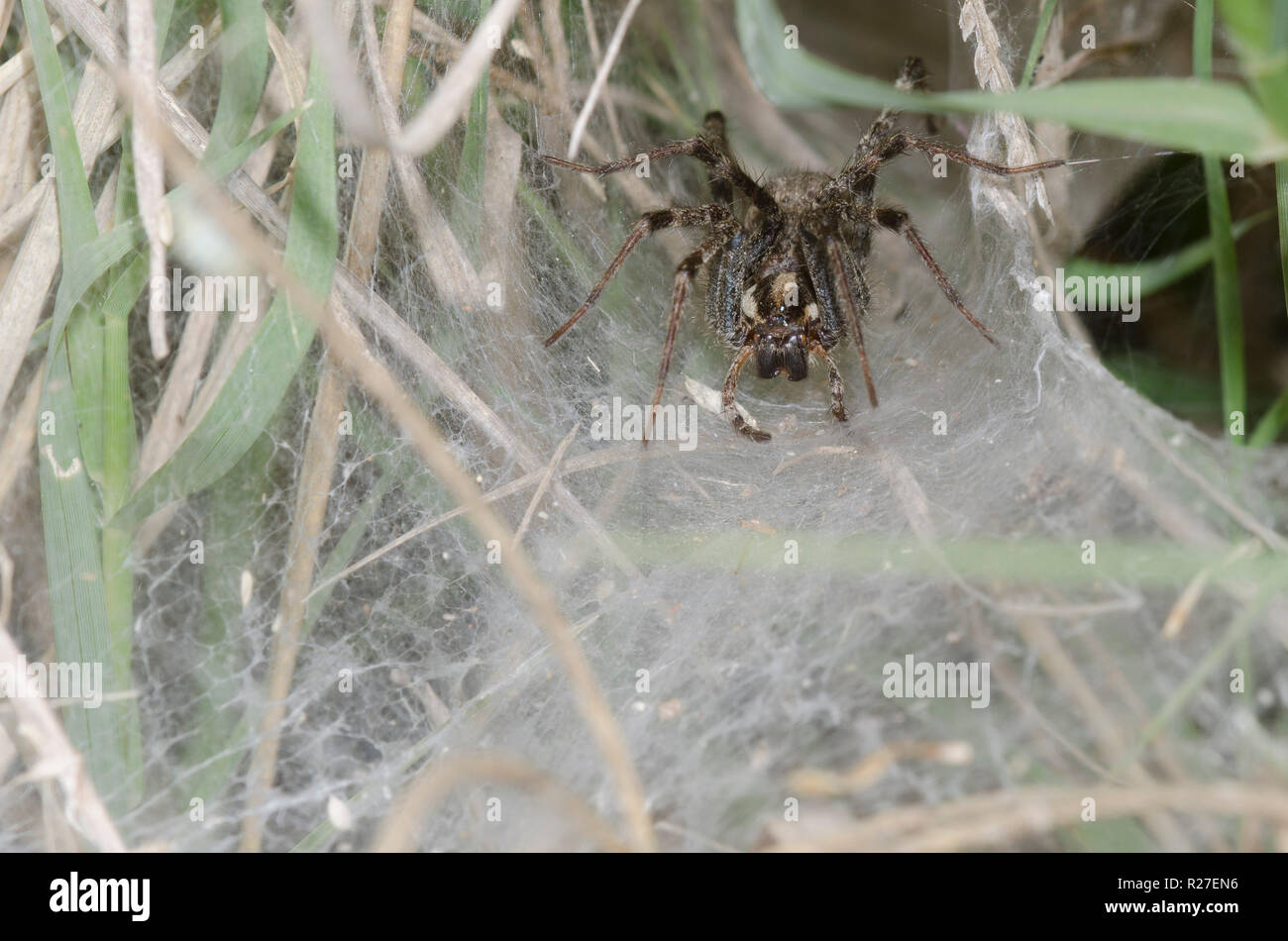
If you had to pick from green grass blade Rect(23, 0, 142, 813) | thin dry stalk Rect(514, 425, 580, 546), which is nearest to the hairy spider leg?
thin dry stalk Rect(514, 425, 580, 546)

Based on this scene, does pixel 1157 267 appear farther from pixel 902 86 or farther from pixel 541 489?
pixel 541 489

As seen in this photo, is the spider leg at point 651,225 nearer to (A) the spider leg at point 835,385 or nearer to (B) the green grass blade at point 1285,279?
(A) the spider leg at point 835,385

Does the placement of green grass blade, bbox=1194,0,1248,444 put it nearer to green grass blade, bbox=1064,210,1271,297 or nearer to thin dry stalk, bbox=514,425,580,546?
green grass blade, bbox=1064,210,1271,297

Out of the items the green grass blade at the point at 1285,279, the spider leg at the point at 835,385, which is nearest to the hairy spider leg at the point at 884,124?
the spider leg at the point at 835,385

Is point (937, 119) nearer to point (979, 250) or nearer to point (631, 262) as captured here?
point (979, 250)

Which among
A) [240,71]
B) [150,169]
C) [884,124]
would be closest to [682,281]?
[884,124]

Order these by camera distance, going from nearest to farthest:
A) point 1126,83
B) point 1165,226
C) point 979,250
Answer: point 1126,83
point 1165,226
point 979,250

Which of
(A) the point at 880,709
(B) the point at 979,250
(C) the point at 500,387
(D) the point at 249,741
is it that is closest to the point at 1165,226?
(B) the point at 979,250
